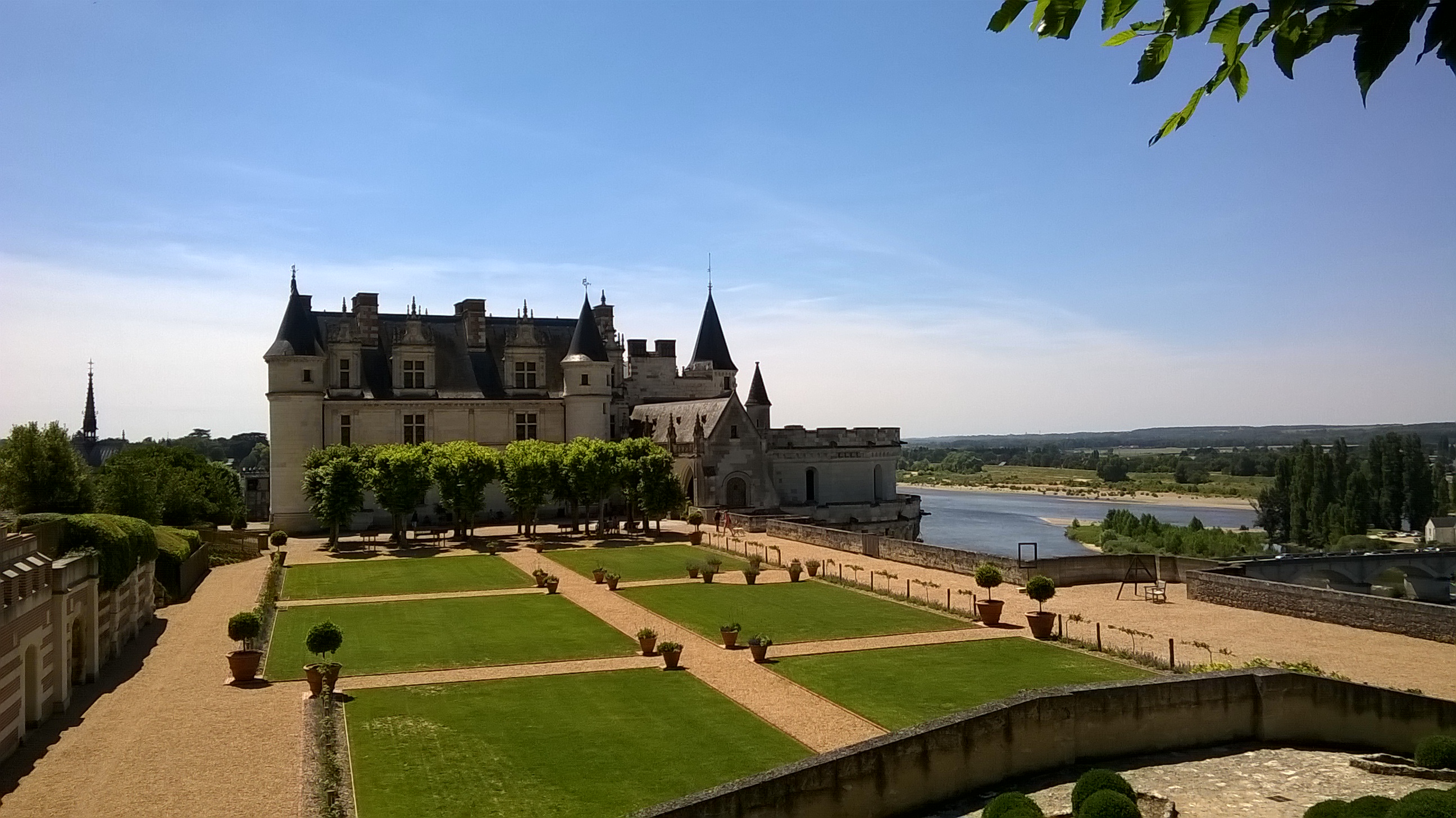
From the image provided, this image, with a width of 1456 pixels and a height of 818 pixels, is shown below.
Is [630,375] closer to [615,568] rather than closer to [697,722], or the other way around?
[615,568]

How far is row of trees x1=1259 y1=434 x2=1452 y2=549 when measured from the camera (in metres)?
72.3

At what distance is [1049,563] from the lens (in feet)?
104

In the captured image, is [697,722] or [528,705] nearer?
[697,722]

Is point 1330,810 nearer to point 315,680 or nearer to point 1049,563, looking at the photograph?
point 315,680

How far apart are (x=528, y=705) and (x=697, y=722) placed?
3.22 meters

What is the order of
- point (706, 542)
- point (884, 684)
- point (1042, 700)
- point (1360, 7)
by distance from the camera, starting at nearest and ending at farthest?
point (1360, 7), point (1042, 700), point (884, 684), point (706, 542)

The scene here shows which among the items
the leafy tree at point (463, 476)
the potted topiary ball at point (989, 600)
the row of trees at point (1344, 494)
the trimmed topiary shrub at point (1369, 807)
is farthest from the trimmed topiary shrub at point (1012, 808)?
the row of trees at point (1344, 494)

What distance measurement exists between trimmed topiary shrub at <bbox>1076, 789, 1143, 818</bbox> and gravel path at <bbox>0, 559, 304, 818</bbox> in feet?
31.4

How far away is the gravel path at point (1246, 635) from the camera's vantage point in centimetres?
1986

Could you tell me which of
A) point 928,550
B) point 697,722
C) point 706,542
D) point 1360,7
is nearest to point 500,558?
point 706,542

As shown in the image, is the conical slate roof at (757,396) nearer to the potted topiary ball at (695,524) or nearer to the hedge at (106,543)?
the potted topiary ball at (695,524)

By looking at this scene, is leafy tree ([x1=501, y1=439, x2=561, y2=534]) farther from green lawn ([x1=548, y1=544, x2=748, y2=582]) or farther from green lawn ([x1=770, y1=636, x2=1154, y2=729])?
green lawn ([x1=770, y1=636, x2=1154, y2=729])

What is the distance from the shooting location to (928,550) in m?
35.8

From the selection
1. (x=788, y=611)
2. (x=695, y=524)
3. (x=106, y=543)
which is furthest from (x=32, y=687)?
(x=695, y=524)
